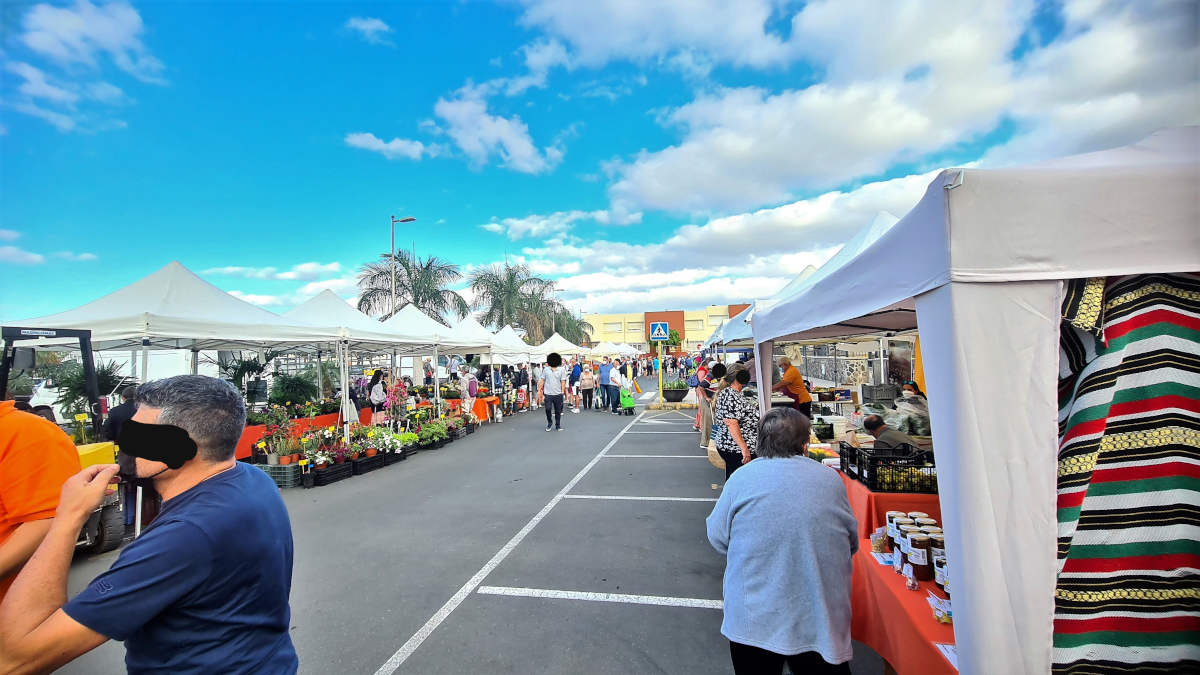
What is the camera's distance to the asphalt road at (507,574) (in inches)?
129

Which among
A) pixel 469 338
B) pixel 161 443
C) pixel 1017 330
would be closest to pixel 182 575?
pixel 161 443

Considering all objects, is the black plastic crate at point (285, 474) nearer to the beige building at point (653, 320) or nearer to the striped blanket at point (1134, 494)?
the striped blanket at point (1134, 494)

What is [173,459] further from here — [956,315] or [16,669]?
[956,315]

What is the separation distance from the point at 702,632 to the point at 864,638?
3.34 ft

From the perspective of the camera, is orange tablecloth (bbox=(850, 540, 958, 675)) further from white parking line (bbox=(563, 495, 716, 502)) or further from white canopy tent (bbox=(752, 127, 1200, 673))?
white parking line (bbox=(563, 495, 716, 502))

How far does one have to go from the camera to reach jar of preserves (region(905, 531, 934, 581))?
99.2 inches

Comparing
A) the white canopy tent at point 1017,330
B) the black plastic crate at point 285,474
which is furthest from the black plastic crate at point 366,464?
the white canopy tent at point 1017,330

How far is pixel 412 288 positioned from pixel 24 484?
25.4m

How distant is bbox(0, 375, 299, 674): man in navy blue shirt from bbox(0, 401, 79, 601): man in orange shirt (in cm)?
84

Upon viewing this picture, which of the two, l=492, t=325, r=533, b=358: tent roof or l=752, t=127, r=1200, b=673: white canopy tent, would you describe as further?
l=492, t=325, r=533, b=358: tent roof

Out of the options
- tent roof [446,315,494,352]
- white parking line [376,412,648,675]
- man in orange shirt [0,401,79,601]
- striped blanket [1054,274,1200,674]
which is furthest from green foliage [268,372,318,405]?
striped blanket [1054,274,1200,674]

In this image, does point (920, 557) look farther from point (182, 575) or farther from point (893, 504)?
point (182, 575)

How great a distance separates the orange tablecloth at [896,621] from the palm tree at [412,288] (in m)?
24.3

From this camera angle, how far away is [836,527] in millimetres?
2121
